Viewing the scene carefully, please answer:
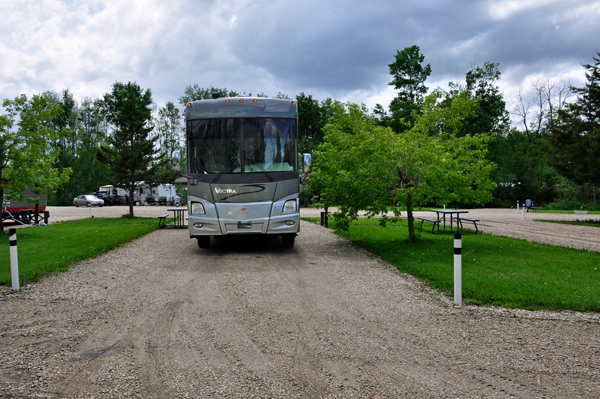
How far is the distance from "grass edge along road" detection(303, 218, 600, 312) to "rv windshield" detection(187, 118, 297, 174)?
11.3 ft

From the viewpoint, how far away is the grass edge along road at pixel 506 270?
253 inches

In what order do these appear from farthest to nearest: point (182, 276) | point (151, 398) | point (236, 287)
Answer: point (182, 276)
point (236, 287)
point (151, 398)

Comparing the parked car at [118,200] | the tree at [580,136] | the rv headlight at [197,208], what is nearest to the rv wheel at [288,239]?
the rv headlight at [197,208]

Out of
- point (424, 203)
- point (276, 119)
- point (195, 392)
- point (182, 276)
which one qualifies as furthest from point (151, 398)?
point (424, 203)

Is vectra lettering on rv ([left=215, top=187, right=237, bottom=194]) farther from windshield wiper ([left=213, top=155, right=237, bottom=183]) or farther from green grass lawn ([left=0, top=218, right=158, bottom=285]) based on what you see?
green grass lawn ([left=0, top=218, right=158, bottom=285])

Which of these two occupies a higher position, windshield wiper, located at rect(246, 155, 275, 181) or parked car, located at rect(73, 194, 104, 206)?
windshield wiper, located at rect(246, 155, 275, 181)

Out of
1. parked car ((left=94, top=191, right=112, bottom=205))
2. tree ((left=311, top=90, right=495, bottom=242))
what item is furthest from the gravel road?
parked car ((left=94, top=191, right=112, bottom=205))

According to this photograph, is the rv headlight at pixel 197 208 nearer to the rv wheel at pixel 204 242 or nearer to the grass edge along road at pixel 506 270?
the rv wheel at pixel 204 242

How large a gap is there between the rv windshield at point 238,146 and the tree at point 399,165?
5.72 feet

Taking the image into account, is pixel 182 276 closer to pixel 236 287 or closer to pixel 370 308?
pixel 236 287

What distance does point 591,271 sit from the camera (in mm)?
8586

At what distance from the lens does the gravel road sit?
12.0ft

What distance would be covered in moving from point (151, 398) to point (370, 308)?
11.2 ft

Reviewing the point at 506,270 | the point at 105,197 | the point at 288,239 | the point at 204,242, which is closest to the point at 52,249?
the point at 204,242
